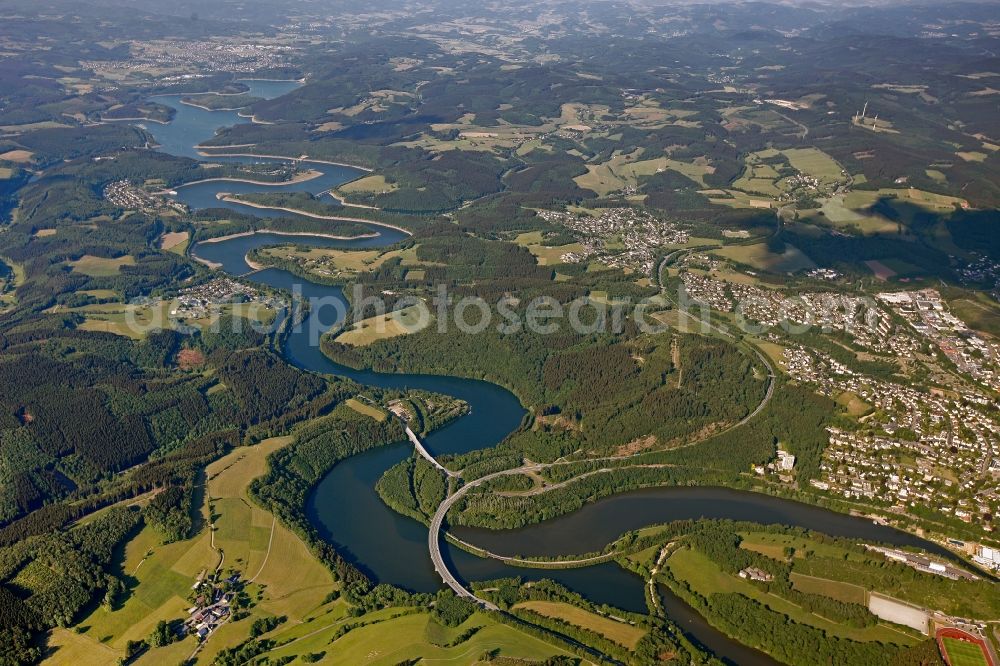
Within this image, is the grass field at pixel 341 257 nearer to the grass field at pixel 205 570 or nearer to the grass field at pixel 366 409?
the grass field at pixel 366 409

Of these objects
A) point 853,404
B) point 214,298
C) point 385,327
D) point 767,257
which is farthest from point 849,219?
point 214,298

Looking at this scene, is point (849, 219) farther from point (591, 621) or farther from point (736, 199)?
point (591, 621)

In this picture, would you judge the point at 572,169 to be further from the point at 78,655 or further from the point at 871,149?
the point at 78,655

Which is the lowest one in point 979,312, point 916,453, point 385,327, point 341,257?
point 341,257

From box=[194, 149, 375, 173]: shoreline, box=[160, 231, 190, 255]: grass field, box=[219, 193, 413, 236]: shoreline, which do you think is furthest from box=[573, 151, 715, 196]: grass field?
box=[160, 231, 190, 255]: grass field

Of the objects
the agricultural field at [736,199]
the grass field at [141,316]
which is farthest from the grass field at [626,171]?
the grass field at [141,316]
